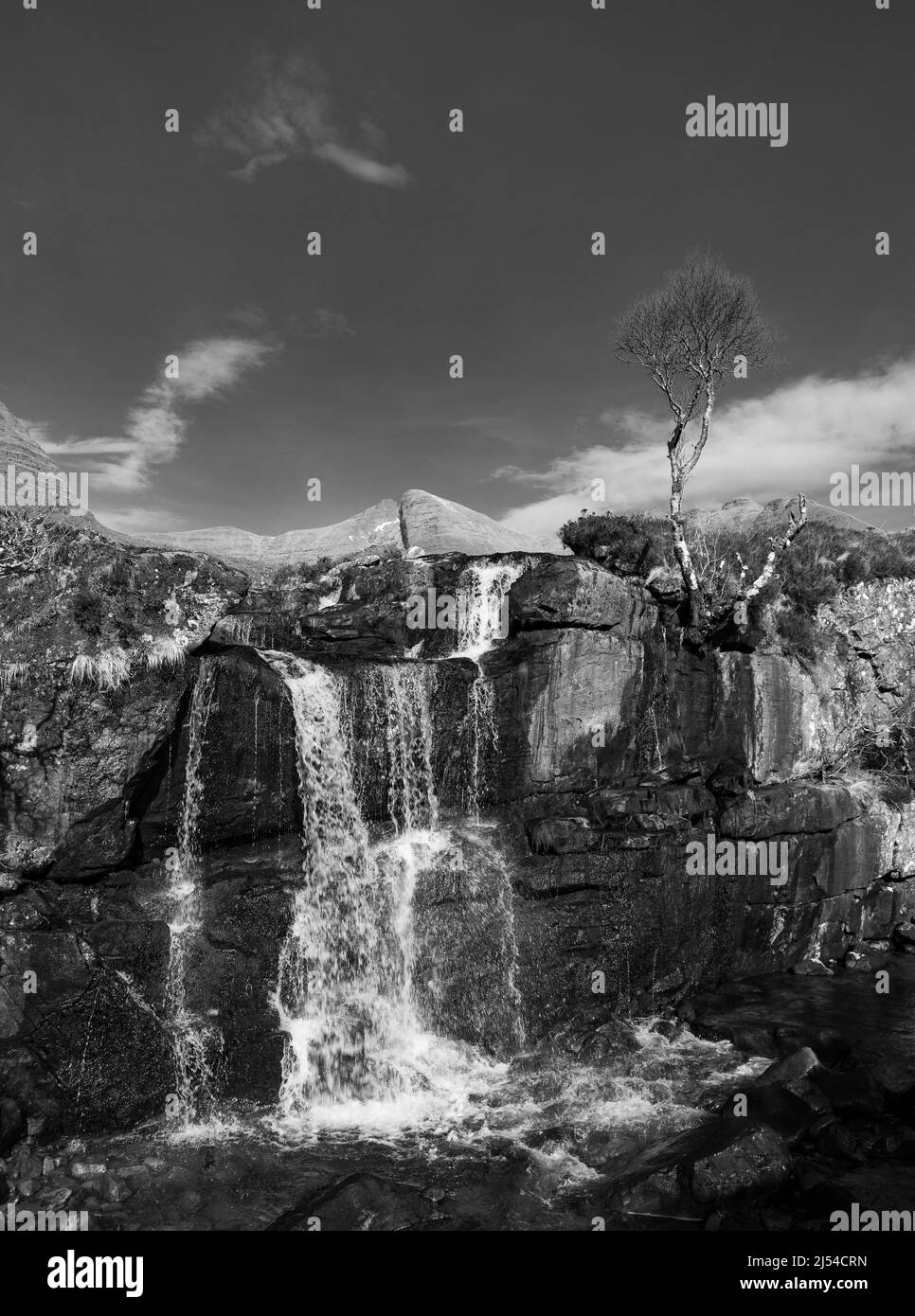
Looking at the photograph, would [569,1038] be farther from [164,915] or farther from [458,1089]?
[164,915]

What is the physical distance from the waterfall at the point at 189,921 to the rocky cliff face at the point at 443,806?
253mm

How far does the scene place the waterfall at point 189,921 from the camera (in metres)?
16.3

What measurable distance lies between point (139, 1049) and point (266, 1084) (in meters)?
2.84

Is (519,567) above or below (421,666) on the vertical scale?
above

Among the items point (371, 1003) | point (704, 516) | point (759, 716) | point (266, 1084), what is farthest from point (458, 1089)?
point (704, 516)

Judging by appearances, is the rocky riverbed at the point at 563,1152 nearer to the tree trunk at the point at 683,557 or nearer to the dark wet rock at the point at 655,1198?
the dark wet rock at the point at 655,1198

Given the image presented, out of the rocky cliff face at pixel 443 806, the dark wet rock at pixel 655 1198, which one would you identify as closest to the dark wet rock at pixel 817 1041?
the rocky cliff face at pixel 443 806

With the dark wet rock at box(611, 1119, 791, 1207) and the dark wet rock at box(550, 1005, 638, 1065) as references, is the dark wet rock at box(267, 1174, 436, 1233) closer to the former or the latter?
the dark wet rock at box(611, 1119, 791, 1207)

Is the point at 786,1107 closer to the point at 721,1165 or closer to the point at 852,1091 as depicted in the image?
the point at 852,1091

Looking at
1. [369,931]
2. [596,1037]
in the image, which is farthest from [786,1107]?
[369,931]

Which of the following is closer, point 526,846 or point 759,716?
point 526,846

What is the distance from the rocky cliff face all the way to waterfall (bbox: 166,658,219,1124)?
0.83 feet

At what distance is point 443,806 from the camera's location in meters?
21.2
